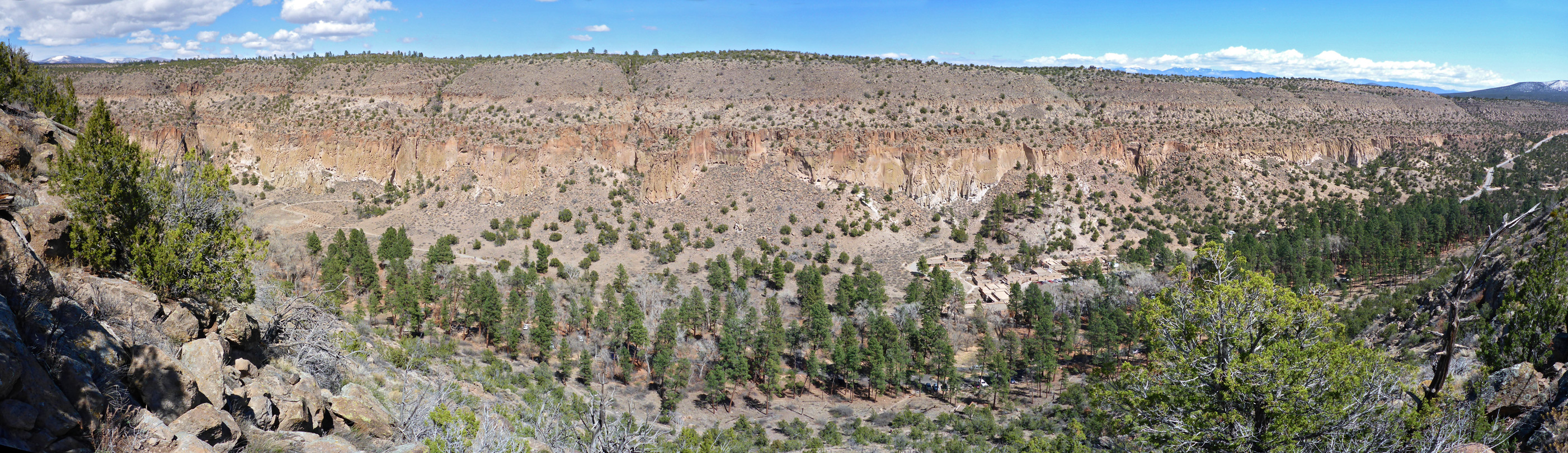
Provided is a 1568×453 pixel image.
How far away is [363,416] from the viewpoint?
1259cm

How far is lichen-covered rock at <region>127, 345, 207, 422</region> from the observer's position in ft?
29.2

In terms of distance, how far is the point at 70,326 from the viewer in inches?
346

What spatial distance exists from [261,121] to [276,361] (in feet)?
211

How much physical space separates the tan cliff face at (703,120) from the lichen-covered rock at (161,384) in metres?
50.0

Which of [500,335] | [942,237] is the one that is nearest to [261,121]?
[500,335]

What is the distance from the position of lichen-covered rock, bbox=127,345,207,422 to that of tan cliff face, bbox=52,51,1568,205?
1967 inches

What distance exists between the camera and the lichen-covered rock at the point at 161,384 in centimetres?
891

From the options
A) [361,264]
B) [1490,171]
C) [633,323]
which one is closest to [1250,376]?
[633,323]

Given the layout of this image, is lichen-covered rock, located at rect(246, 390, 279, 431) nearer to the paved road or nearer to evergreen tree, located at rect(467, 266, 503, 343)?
evergreen tree, located at rect(467, 266, 503, 343)

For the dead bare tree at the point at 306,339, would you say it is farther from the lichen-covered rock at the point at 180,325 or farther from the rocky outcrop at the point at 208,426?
the rocky outcrop at the point at 208,426

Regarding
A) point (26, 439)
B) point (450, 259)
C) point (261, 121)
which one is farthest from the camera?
point (261, 121)

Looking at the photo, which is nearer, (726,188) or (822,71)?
(726,188)

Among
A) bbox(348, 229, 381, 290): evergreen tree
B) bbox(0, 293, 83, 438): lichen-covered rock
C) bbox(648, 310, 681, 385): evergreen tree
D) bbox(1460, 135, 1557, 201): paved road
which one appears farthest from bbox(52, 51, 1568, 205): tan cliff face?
bbox(0, 293, 83, 438): lichen-covered rock

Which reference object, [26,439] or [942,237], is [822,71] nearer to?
[942,237]
